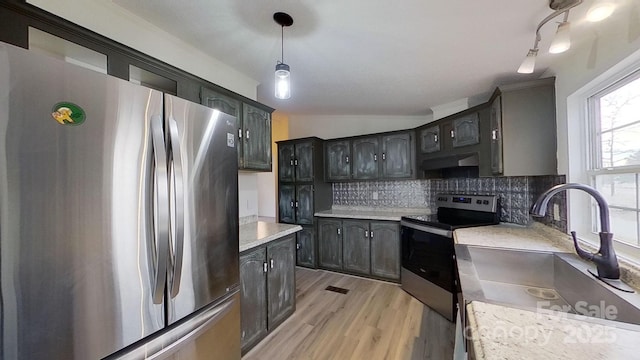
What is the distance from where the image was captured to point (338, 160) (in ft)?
12.5

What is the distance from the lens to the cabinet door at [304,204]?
3699 millimetres

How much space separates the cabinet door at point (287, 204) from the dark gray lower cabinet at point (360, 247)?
509 mm

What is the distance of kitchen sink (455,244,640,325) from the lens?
92 cm

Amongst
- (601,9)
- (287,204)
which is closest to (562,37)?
(601,9)

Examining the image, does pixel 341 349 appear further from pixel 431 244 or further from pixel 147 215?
pixel 147 215

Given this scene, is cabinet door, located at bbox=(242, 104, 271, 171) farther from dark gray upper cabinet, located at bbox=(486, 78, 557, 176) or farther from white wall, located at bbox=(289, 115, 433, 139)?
dark gray upper cabinet, located at bbox=(486, 78, 557, 176)

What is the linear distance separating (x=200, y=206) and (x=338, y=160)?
9.22 feet

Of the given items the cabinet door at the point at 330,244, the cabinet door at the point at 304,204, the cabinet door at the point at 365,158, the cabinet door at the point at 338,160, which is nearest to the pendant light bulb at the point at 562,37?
the cabinet door at the point at 365,158

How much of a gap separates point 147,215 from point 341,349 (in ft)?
5.88

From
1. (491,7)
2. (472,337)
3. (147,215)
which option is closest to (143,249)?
(147,215)

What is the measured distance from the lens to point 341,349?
1.92 metres

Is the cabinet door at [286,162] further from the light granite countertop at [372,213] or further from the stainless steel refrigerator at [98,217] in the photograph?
the stainless steel refrigerator at [98,217]

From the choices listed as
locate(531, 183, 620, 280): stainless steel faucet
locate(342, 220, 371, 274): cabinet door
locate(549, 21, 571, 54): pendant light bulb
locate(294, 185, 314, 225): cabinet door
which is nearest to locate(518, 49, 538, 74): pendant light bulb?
locate(549, 21, 571, 54): pendant light bulb

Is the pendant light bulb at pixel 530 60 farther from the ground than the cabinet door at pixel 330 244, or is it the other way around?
the pendant light bulb at pixel 530 60
